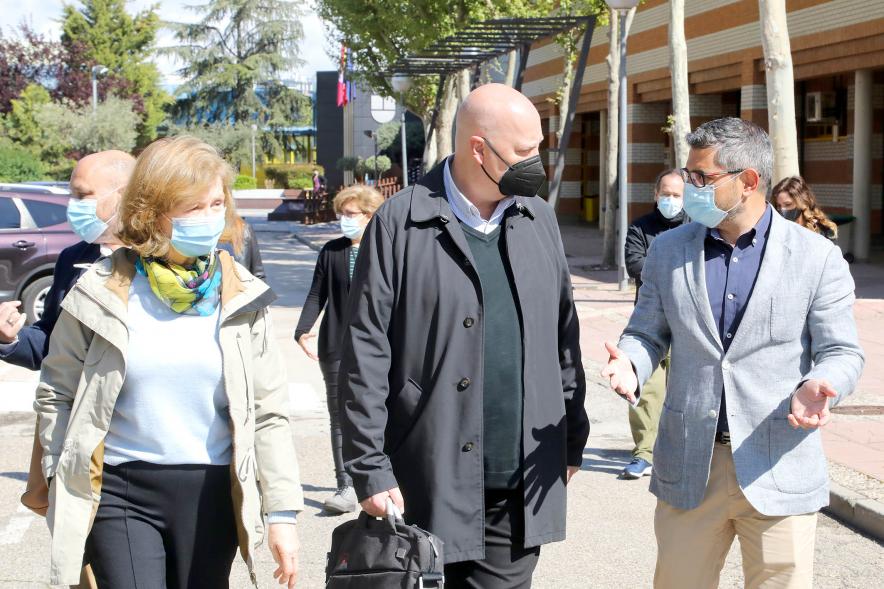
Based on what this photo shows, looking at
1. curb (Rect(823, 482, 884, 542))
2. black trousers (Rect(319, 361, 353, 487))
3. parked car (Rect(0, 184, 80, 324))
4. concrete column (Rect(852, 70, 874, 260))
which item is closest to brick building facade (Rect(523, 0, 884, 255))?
concrete column (Rect(852, 70, 874, 260))

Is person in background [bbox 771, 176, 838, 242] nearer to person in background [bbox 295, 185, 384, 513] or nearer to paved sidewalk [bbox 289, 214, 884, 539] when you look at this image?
paved sidewalk [bbox 289, 214, 884, 539]

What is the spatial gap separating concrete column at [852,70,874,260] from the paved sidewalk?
52 centimetres

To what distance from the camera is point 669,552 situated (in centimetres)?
375

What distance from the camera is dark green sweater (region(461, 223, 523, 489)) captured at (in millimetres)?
3389

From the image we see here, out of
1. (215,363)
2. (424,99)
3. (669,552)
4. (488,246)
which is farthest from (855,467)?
(424,99)

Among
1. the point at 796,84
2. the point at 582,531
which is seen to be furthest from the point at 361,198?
the point at 796,84

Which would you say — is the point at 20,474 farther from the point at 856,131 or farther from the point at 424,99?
the point at 424,99

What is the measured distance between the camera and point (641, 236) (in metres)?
7.45

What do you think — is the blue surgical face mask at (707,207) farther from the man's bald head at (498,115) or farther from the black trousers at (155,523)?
the black trousers at (155,523)

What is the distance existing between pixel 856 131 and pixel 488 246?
2077cm

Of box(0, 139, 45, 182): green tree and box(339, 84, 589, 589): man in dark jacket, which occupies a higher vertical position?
box(0, 139, 45, 182): green tree

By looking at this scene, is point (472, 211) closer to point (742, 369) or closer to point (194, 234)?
point (194, 234)

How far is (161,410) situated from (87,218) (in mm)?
1218

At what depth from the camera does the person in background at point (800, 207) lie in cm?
690
